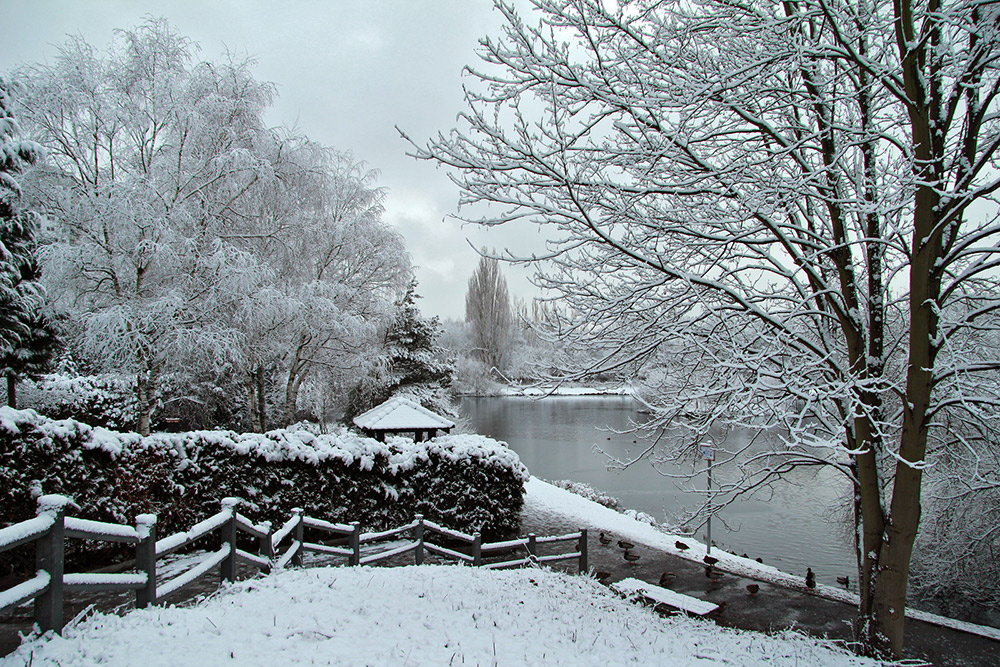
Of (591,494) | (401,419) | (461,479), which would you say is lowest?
(591,494)

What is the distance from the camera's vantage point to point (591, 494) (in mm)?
18344

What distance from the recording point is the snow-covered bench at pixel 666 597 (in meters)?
6.98

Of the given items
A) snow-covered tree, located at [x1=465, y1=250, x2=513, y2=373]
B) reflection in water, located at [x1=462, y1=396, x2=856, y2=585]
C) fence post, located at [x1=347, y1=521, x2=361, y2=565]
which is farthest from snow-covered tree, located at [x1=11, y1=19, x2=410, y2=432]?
snow-covered tree, located at [x1=465, y1=250, x2=513, y2=373]

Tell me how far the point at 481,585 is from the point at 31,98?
50.3 ft

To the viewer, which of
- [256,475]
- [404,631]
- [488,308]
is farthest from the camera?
[488,308]

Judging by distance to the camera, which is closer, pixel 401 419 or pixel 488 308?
pixel 401 419

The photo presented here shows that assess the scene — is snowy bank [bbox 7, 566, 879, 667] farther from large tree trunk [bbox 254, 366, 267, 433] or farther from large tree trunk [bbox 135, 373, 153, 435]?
large tree trunk [bbox 254, 366, 267, 433]

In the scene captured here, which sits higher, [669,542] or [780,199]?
[780,199]

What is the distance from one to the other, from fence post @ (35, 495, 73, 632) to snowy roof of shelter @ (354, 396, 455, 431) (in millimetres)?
12352

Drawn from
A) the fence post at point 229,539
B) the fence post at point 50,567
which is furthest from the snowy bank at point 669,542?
the fence post at point 50,567

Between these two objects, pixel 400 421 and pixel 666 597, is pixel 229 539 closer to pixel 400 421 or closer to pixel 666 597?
pixel 666 597

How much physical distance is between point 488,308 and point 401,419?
127ft

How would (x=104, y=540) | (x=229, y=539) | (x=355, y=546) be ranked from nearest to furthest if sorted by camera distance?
(x=104, y=540)
(x=229, y=539)
(x=355, y=546)

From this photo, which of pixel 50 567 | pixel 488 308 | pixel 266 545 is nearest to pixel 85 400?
pixel 266 545
